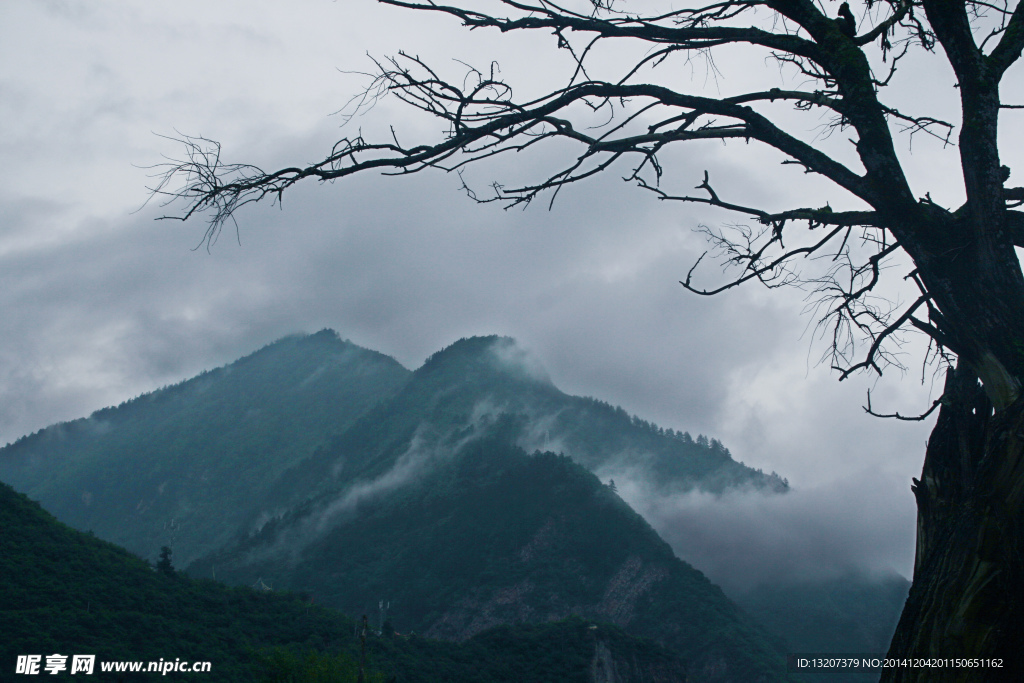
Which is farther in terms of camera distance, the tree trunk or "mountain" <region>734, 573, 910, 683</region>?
"mountain" <region>734, 573, 910, 683</region>

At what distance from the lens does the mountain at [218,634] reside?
42.9 metres

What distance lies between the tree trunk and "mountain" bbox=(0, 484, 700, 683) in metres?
39.3

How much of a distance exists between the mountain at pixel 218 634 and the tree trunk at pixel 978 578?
39309 millimetres

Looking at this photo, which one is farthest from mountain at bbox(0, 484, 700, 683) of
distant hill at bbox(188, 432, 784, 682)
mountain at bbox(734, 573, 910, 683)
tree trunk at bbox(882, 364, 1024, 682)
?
mountain at bbox(734, 573, 910, 683)

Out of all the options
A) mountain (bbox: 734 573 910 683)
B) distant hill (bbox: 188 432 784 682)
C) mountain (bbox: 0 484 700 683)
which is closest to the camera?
mountain (bbox: 0 484 700 683)

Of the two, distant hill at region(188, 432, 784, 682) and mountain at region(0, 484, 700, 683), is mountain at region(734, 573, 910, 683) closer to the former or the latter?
distant hill at region(188, 432, 784, 682)

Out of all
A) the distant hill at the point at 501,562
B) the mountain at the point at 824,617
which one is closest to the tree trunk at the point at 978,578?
the distant hill at the point at 501,562

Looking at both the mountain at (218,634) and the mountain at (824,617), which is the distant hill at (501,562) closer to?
the mountain at (218,634)

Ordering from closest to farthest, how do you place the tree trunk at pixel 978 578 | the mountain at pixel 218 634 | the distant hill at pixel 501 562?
1. the tree trunk at pixel 978 578
2. the mountain at pixel 218 634
3. the distant hill at pixel 501 562

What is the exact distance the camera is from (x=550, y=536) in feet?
429

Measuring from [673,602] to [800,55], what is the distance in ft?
395

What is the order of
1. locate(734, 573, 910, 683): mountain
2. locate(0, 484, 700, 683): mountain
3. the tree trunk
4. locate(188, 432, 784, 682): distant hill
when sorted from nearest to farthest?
the tree trunk, locate(0, 484, 700, 683): mountain, locate(188, 432, 784, 682): distant hill, locate(734, 573, 910, 683): mountain

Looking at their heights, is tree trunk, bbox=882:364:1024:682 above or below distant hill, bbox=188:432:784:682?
below

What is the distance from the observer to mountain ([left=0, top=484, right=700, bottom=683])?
42.9 metres
